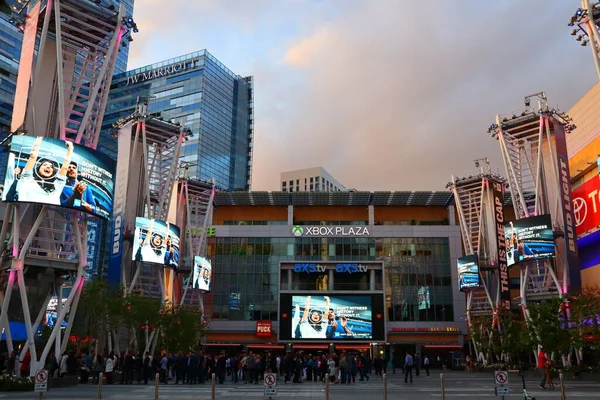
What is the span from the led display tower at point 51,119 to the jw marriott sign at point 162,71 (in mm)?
108366

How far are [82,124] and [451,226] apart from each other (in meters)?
53.6

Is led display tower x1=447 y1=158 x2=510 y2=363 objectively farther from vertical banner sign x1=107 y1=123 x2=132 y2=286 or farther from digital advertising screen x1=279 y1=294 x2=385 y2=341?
vertical banner sign x1=107 y1=123 x2=132 y2=286

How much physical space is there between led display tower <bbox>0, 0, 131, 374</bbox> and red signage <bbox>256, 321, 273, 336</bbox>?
38.0 meters

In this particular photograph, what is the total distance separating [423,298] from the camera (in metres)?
71.4

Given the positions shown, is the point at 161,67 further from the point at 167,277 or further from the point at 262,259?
the point at 167,277

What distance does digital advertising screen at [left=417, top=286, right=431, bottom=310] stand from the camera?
233ft

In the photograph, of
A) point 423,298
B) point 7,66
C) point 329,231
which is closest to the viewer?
point 423,298

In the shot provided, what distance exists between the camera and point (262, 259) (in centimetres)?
7388

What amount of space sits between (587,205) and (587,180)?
8.23 ft

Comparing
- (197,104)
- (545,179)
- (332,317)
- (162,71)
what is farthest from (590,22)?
(162,71)

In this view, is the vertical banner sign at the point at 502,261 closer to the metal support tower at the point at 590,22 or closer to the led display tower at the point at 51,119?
the metal support tower at the point at 590,22

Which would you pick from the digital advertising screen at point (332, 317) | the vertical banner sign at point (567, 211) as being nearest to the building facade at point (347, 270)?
the digital advertising screen at point (332, 317)

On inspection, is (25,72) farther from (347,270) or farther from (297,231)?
(347,270)

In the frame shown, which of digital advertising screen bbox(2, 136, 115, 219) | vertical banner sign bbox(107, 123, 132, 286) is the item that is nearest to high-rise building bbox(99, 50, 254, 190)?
vertical banner sign bbox(107, 123, 132, 286)
